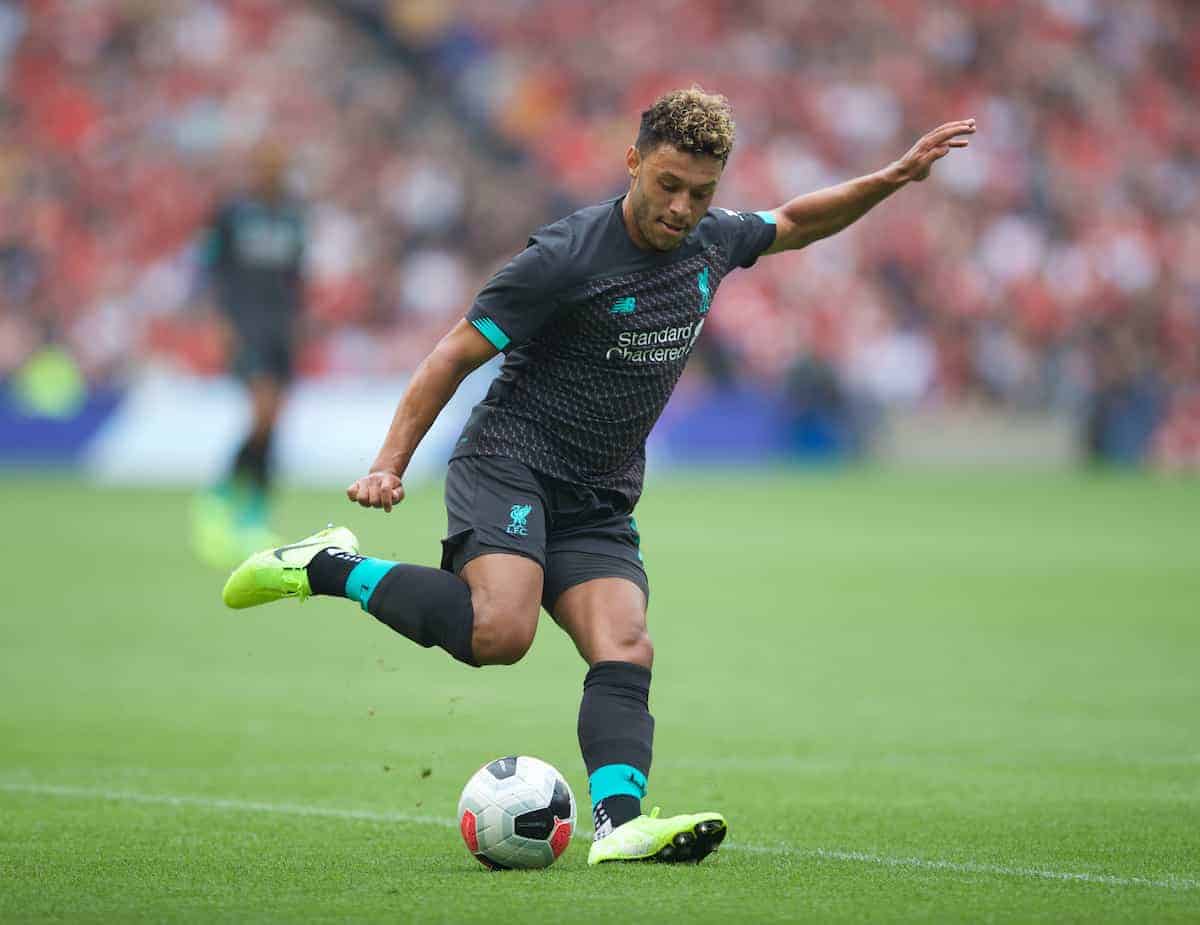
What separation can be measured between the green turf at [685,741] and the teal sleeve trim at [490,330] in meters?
1.25

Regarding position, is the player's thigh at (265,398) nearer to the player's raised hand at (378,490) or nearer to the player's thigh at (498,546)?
the player's thigh at (498,546)

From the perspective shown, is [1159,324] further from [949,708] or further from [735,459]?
[949,708]

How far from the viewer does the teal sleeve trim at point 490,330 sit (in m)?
5.19

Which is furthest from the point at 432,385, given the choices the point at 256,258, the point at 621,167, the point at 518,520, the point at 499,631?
the point at 621,167

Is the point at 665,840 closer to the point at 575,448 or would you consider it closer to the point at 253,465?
the point at 575,448

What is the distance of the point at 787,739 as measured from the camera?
7.18 metres

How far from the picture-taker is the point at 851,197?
6.01m

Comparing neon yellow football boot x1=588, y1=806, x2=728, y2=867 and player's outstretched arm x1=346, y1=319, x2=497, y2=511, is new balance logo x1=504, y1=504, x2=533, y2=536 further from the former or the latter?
neon yellow football boot x1=588, y1=806, x2=728, y2=867

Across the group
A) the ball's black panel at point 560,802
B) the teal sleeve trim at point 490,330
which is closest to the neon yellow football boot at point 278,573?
the teal sleeve trim at point 490,330

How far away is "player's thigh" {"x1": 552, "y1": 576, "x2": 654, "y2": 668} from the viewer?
5.23m

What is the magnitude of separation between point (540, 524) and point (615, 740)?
68 cm

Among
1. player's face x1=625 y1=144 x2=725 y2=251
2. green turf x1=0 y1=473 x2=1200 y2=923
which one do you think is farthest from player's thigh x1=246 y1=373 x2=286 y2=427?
player's face x1=625 y1=144 x2=725 y2=251

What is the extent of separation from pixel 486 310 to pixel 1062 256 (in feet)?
77.8

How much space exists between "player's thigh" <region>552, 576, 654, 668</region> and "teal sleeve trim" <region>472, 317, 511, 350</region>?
718mm
